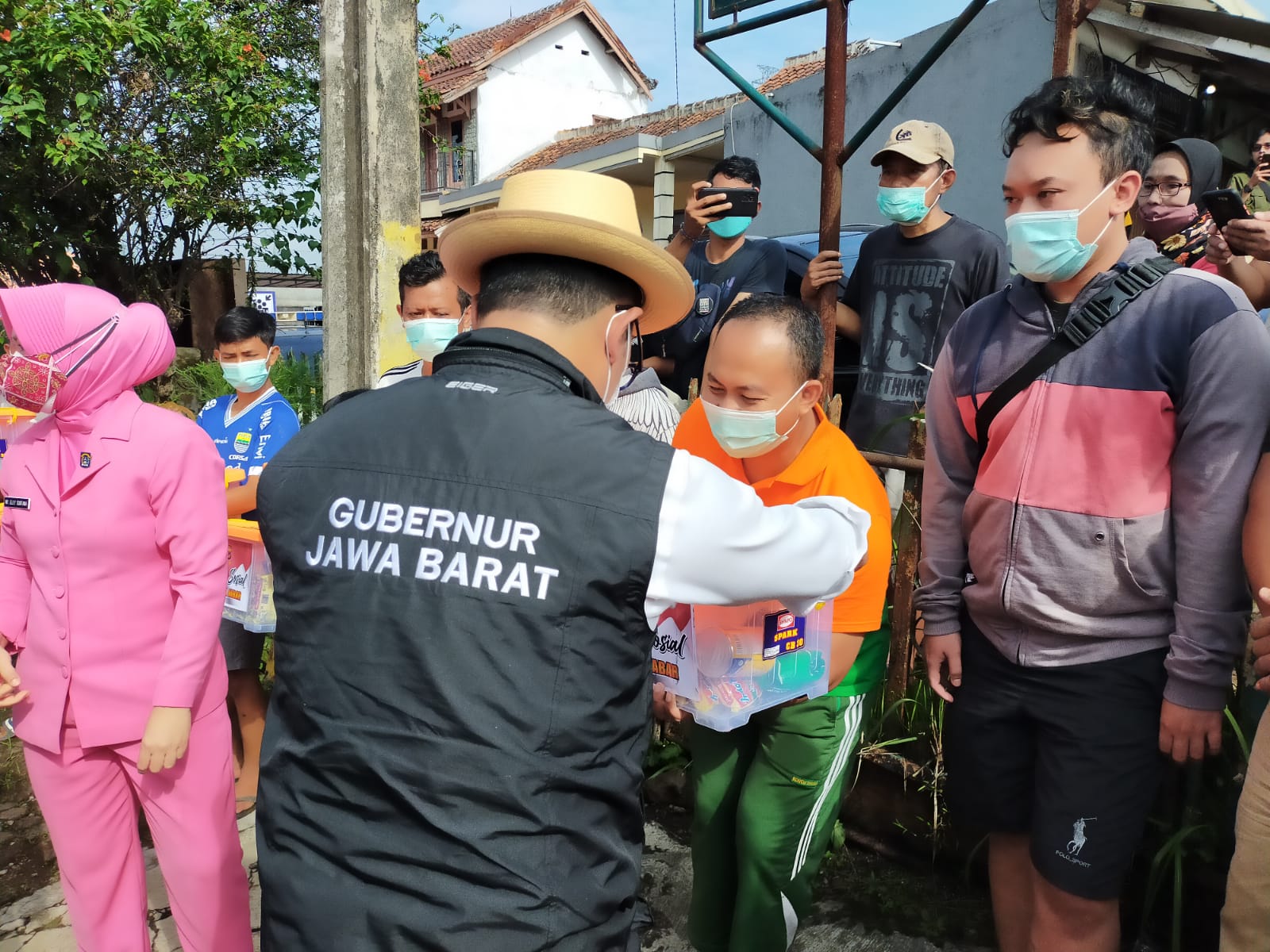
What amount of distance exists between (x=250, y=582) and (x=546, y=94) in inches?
1087

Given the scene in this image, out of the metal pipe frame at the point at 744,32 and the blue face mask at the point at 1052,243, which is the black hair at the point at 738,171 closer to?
the metal pipe frame at the point at 744,32

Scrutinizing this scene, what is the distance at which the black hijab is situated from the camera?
321 cm

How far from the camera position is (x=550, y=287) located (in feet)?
4.91

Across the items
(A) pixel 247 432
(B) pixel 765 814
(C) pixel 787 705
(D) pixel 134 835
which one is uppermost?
(A) pixel 247 432

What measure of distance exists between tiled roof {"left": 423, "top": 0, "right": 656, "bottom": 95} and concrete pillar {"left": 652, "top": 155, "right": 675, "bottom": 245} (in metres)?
12.8

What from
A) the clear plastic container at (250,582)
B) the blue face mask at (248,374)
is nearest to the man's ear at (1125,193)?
the clear plastic container at (250,582)

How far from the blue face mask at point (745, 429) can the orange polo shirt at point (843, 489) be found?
7 cm

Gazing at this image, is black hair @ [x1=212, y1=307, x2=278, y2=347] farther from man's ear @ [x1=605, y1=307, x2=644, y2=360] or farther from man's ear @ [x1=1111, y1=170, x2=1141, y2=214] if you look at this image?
man's ear @ [x1=1111, y1=170, x2=1141, y2=214]

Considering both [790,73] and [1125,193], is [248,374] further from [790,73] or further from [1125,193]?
[790,73]

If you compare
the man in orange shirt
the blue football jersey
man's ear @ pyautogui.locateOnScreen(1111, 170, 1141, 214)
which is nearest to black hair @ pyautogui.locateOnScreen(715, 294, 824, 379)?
the man in orange shirt

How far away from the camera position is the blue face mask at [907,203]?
11.0 feet

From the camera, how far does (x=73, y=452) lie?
7.25 ft

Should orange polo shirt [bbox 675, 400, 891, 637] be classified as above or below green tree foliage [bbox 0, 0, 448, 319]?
below

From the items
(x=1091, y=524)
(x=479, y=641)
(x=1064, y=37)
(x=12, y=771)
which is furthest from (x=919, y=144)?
(x=12, y=771)
